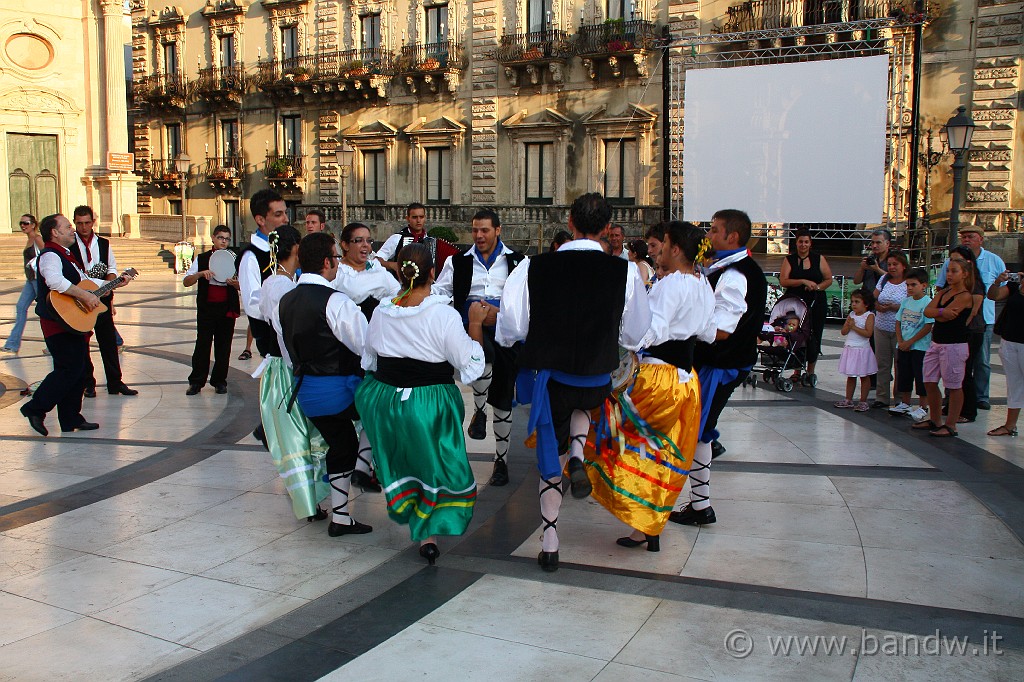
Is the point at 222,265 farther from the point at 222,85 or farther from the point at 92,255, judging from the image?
the point at 222,85

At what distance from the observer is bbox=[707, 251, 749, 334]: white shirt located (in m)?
→ 5.39

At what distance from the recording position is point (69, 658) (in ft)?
12.9

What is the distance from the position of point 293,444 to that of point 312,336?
2.41 ft

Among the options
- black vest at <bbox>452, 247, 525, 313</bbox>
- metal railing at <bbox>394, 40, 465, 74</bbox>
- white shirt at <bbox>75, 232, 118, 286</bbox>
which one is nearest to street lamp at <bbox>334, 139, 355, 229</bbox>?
metal railing at <bbox>394, 40, 465, 74</bbox>

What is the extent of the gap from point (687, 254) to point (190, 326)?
1219 cm

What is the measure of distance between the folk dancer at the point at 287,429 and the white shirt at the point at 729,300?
98.9 inches

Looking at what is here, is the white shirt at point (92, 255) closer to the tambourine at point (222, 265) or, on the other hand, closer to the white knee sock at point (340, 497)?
the tambourine at point (222, 265)

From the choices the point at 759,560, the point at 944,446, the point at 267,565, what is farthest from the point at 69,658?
the point at 944,446

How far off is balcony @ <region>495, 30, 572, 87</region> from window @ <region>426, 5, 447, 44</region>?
2.83m

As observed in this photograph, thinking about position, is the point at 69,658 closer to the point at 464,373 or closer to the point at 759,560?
the point at 464,373

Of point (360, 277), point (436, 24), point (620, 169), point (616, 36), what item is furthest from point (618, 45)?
point (360, 277)

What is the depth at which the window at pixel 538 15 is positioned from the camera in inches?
1182

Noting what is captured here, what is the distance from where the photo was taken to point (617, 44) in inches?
1105

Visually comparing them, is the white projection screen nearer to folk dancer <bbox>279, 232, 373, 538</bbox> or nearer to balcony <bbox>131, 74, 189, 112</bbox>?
folk dancer <bbox>279, 232, 373, 538</bbox>
